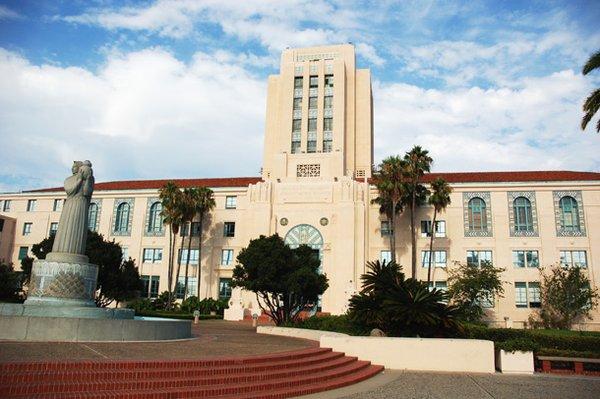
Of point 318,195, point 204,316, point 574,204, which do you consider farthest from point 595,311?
point 204,316

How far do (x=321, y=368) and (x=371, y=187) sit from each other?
112ft

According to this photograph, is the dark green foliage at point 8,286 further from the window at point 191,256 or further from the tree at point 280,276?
the tree at point 280,276

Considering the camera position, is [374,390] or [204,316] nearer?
[374,390]

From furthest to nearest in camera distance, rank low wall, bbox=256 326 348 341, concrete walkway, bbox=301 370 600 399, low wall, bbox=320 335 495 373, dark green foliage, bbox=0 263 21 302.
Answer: dark green foliage, bbox=0 263 21 302
low wall, bbox=256 326 348 341
low wall, bbox=320 335 495 373
concrete walkway, bbox=301 370 600 399

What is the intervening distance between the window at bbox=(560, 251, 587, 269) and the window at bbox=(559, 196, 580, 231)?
2.12m

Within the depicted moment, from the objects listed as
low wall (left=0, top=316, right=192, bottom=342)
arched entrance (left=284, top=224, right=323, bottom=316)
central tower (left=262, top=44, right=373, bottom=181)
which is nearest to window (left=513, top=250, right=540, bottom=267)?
central tower (left=262, top=44, right=373, bottom=181)

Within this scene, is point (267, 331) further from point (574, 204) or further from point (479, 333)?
point (574, 204)

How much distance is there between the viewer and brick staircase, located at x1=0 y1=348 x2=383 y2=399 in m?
8.33

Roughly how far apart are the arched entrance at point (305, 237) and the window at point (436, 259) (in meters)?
9.39

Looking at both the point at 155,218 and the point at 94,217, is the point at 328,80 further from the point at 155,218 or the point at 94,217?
the point at 94,217

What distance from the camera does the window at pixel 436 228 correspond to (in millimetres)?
44178

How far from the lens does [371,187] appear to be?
4609 centimetres

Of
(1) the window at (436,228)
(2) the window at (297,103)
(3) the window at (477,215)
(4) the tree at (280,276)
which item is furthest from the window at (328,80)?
(4) the tree at (280,276)

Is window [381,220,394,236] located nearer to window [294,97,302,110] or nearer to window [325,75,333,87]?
window [294,97,302,110]
